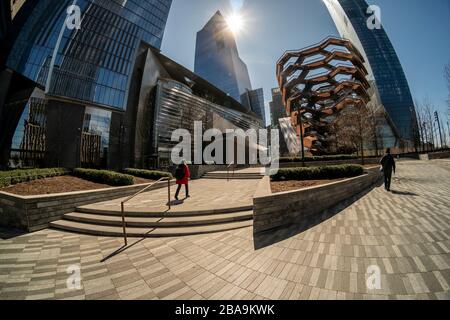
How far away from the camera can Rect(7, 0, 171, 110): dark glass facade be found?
26.8 metres

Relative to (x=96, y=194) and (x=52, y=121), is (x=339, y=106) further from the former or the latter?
(x=52, y=121)

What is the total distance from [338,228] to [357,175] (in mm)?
5592

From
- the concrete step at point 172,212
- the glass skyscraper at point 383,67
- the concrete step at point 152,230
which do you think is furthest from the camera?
the glass skyscraper at point 383,67

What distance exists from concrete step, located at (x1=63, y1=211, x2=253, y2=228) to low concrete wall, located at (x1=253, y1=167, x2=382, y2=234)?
1.03 meters

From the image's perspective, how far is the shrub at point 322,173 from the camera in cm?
798

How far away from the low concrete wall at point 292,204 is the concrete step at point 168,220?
103cm

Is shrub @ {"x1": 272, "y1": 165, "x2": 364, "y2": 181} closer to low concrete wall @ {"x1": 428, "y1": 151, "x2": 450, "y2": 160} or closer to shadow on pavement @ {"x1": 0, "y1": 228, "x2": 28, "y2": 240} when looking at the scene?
shadow on pavement @ {"x1": 0, "y1": 228, "x2": 28, "y2": 240}

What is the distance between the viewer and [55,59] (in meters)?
26.1

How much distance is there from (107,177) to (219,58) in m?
141

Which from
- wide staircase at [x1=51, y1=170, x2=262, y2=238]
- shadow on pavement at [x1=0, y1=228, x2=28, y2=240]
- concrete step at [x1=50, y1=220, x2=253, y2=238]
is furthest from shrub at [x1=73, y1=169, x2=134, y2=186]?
shadow on pavement at [x1=0, y1=228, x2=28, y2=240]

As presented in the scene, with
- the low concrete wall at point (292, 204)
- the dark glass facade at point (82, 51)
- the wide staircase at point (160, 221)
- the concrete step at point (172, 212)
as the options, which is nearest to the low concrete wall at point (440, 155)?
the low concrete wall at point (292, 204)

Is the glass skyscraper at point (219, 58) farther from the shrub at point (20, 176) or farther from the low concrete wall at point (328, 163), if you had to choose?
the shrub at point (20, 176)

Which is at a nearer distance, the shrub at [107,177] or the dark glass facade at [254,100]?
the shrub at [107,177]
